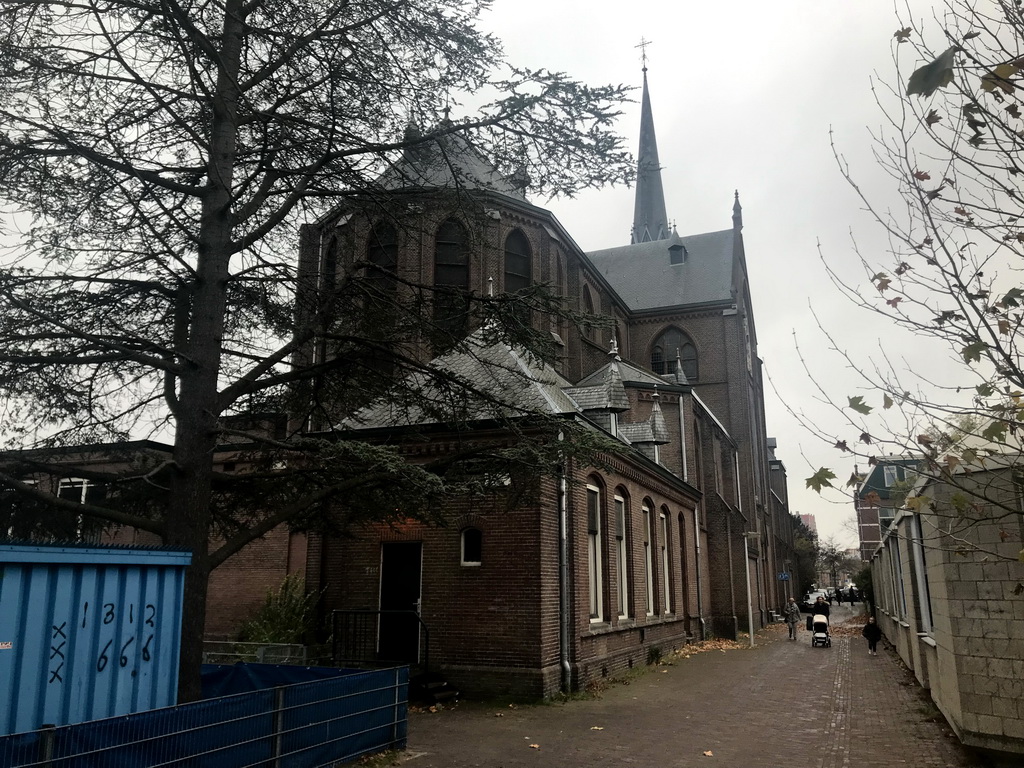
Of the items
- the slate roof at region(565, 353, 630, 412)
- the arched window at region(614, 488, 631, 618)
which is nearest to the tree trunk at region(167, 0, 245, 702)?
the arched window at region(614, 488, 631, 618)

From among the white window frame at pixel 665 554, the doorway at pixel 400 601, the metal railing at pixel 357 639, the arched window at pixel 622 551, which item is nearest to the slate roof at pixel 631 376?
the white window frame at pixel 665 554

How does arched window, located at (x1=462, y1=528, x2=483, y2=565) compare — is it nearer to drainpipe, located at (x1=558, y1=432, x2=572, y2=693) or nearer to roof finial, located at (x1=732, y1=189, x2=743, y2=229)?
drainpipe, located at (x1=558, y1=432, x2=572, y2=693)

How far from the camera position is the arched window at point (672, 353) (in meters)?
39.0

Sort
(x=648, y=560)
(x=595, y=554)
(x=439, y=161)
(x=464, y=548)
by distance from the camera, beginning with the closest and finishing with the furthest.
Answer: (x=439, y=161) → (x=464, y=548) → (x=595, y=554) → (x=648, y=560)

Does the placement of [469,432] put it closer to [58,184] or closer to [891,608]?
[58,184]

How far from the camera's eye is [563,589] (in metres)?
14.3

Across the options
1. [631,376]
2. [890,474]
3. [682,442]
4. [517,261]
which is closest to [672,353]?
[631,376]

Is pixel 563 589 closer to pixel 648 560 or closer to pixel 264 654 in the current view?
pixel 264 654

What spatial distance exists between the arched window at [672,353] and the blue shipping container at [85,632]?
33979 mm

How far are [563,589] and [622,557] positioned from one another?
463 centimetres

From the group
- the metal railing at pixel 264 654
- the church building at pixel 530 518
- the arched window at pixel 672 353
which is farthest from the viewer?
the arched window at pixel 672 353

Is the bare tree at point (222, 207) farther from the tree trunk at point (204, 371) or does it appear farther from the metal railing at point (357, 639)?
the metal railing at point (357, 639)

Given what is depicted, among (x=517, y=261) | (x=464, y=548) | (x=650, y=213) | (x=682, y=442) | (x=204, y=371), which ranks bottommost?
(x=464, y=548)

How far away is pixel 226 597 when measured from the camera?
795 inches
